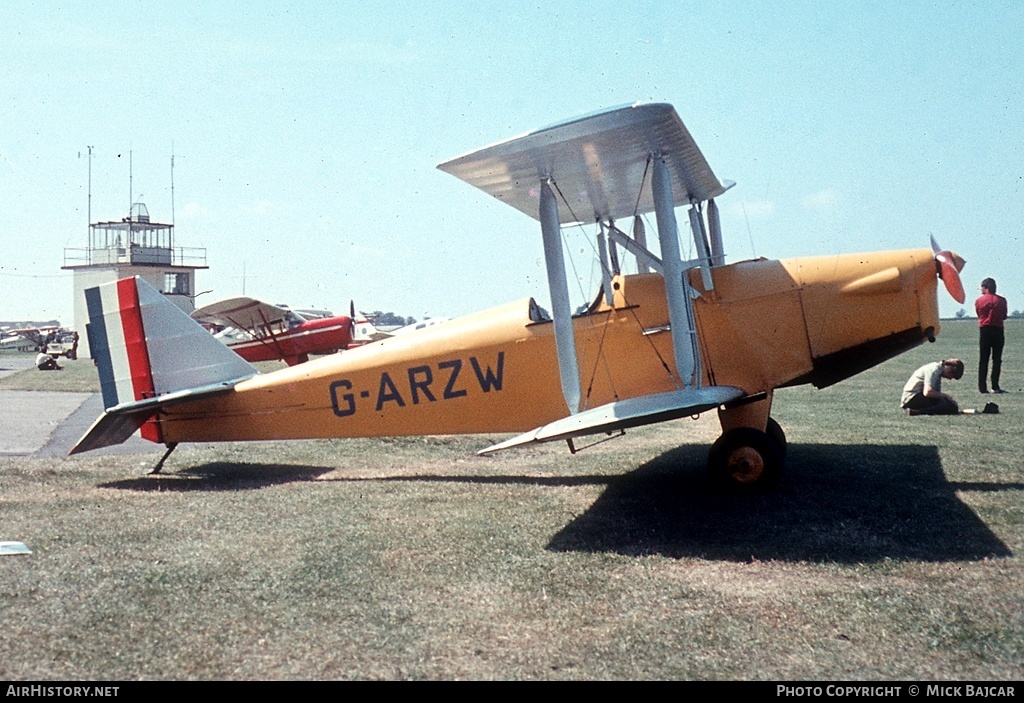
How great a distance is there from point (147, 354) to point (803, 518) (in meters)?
6.15

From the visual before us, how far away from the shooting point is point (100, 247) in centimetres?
4719

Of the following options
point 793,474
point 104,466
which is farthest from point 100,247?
point 793,474

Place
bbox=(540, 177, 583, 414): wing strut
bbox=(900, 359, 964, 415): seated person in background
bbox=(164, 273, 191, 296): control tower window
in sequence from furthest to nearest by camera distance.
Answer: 1. bbox=(164, 273, 191, 296): control tower window
2. bbox=(900, 359, 964, 415): seated person in background
3. bbox=(540, 177, 583, 414): wing strut

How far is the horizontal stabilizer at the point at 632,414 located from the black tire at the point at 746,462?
1.67 ft

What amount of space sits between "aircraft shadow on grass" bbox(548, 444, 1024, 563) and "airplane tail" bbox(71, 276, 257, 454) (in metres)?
4.07

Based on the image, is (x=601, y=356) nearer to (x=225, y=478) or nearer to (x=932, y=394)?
(x=225, y=478)

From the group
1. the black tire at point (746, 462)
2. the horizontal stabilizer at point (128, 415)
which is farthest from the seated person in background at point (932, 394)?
the horizontal stabilizer at point (128, 415)

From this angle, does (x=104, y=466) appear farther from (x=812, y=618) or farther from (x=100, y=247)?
(x=100, y=247)

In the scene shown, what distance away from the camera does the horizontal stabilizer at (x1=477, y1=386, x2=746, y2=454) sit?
17.3 ft

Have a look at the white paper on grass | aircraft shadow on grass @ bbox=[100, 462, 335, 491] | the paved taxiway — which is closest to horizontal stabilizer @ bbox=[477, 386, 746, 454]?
aircraft shadow on grass @ bbox=[100, 462, 335, 491]

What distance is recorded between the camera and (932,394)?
1076 centimetres

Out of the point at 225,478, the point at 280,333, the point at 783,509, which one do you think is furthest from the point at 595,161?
the point at 280,333

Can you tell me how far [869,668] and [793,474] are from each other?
3.93 meters

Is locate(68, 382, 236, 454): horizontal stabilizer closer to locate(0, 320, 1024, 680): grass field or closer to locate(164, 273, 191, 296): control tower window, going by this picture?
locate(0, 320, 1024, 680): grass field
